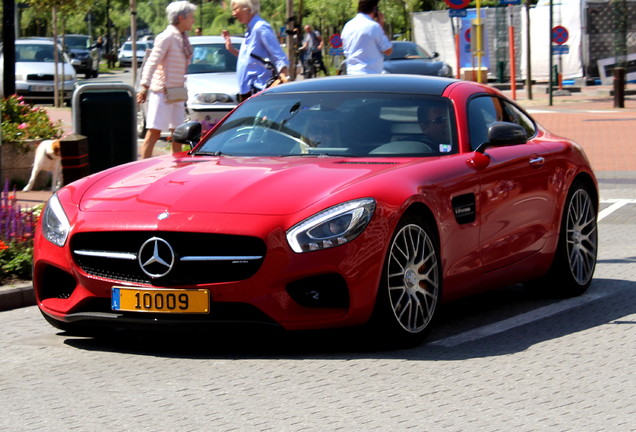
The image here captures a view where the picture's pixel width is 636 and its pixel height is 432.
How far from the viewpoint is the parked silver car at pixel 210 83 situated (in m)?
19.2

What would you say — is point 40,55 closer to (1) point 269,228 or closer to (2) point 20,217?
(2) point 20,217

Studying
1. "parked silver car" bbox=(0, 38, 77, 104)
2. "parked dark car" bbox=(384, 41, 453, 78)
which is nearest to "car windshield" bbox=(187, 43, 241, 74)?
"parked dark car" bbox=(384, 41, 453, 78)

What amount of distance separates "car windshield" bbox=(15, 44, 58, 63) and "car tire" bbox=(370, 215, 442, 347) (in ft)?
93.3

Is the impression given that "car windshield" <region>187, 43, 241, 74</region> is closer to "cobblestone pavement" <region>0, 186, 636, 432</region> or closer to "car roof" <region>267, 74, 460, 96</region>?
"car roof" <region>267, 74, 460, 96</region>

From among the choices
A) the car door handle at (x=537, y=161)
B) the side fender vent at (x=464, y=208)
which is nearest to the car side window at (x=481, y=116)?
the car door handle at (x=537, y=161)

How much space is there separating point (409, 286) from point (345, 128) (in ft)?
4.13

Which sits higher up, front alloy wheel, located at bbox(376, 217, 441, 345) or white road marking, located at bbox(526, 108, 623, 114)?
front alloy wheel, located at bbox(376, 217, 441, 345)

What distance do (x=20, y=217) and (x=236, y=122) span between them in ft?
6.72

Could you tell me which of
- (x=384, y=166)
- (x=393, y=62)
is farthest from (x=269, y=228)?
(x=393, y=62)

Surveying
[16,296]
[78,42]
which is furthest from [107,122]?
[78,42]

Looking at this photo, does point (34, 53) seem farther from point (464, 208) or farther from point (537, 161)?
point (464, 208)

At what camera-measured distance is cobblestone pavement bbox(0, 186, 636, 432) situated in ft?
16.3

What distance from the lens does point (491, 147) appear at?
727 centimetres

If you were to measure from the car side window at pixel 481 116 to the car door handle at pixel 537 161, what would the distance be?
13.0 inches
